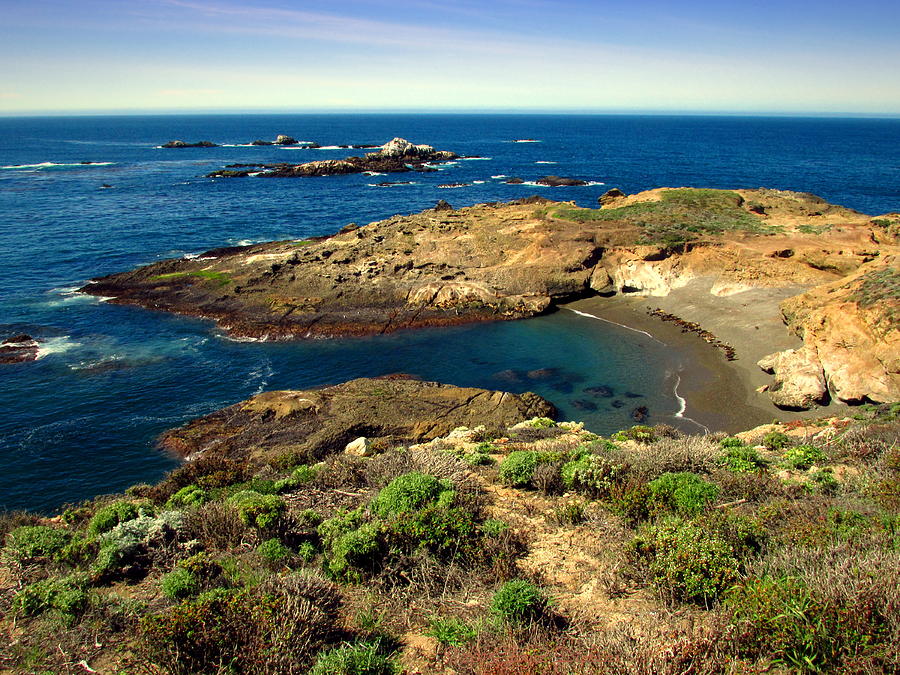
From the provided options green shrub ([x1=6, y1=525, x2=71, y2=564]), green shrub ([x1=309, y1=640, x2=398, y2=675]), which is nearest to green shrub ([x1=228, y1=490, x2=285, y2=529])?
green shrub ([x1=6, y1=525, x2=71, y2=564])

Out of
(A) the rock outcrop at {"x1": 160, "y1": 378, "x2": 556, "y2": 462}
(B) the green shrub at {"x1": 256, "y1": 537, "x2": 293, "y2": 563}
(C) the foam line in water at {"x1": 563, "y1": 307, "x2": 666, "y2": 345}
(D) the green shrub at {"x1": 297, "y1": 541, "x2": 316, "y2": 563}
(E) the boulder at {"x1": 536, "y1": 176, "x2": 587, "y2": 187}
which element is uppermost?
(E) the boulder at {"x1": 536, "y1": 176, "x2": 587, "y2": 187}

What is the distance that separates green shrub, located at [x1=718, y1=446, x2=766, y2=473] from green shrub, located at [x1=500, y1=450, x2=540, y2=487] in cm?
455

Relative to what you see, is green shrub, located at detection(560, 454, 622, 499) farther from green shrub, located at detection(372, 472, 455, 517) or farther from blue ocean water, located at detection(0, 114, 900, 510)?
blue ocean water, located at detection(0, 114, 900, 510)

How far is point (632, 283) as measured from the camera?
36.6 meters

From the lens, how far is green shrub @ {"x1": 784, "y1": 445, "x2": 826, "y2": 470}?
42.1ft

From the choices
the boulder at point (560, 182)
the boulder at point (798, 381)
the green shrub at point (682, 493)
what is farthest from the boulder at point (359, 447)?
the boulder at point (560, 182)

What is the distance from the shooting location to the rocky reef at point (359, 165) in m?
90.3

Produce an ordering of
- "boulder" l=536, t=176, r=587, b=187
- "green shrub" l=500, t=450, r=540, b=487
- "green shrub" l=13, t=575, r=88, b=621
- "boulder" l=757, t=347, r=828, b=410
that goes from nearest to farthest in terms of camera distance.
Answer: "green shrub" l=13, t=575, r=88, b=621 → "green shrub" l=500, t=450, r=540, b=487 → "boulder" l=757, t=347, r=828, b=410 → "boulder" l=536, t=176, r=587, b=187

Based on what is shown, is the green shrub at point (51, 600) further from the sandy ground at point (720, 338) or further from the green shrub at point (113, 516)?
the sandy ground at point (720, 338)

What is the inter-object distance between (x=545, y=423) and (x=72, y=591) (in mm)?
14704

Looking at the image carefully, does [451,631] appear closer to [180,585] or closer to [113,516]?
[180,585]

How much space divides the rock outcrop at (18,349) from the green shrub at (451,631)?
103 feet

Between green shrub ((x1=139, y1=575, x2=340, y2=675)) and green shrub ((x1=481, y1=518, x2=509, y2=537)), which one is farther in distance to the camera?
green shrub ((x1=481, y1=518, x2=509, y2=537))

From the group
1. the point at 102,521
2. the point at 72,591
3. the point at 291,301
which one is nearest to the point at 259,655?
the point at 72,591
